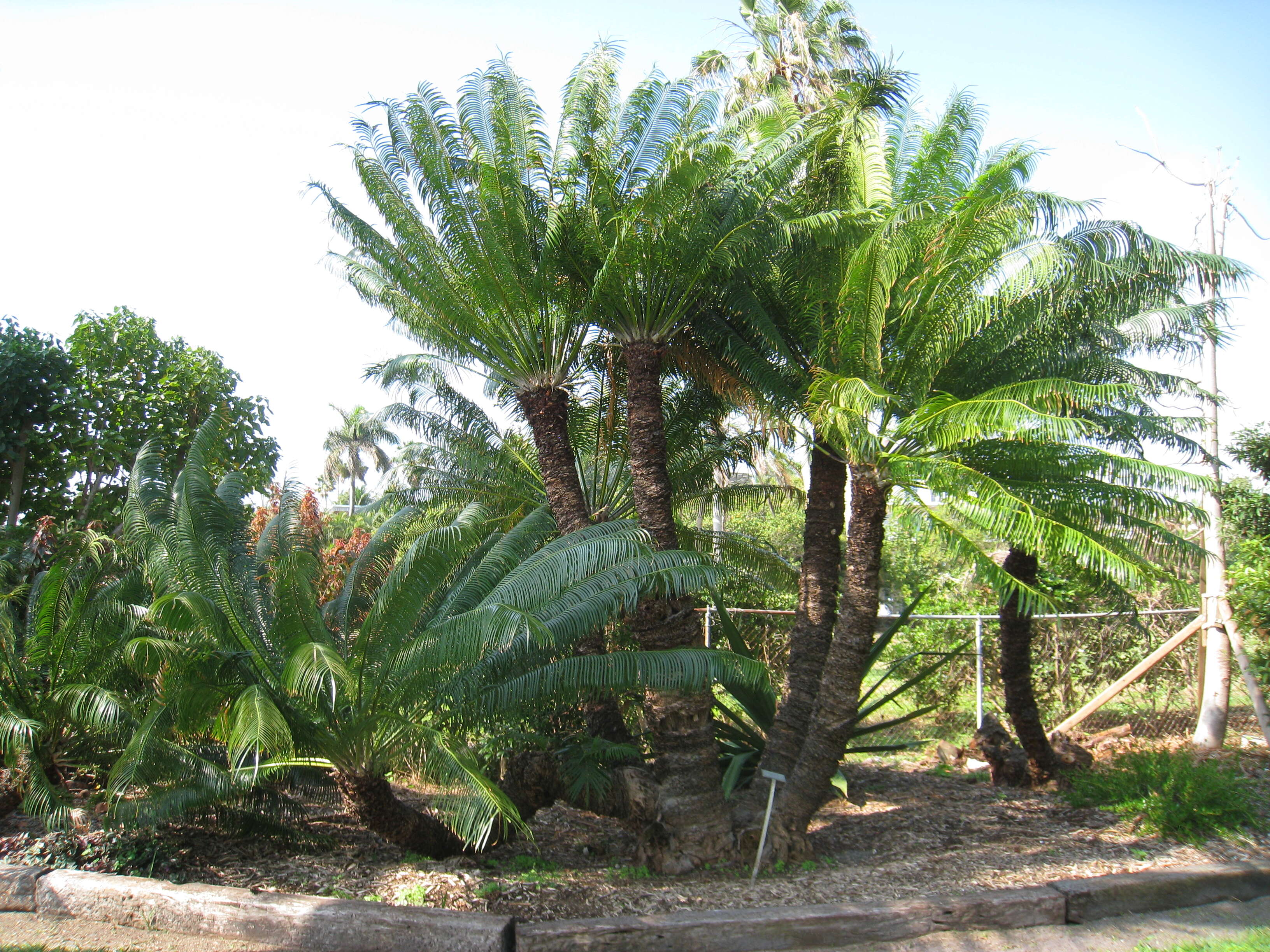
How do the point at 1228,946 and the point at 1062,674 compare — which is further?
the point at 1062,674

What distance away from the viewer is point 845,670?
6.55 m

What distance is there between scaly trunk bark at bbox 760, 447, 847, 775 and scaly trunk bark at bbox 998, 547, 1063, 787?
232 cm

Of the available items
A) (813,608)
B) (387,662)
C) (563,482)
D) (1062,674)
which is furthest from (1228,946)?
(1062,674)

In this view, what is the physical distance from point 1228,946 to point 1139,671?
466 centimetres

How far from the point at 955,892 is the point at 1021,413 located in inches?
122

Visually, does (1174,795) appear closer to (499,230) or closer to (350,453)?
(499,230)

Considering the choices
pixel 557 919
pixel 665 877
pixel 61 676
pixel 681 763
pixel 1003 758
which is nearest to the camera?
pixel 557 919

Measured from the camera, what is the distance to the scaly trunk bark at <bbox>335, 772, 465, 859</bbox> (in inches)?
228

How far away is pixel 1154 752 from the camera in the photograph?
785cm

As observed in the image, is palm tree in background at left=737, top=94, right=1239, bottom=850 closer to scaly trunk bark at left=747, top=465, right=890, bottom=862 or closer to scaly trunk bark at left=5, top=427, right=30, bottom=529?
scaly trunk bark at left=747, top=465, right=890, bottom=862

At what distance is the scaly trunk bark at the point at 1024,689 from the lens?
8617 millimetres

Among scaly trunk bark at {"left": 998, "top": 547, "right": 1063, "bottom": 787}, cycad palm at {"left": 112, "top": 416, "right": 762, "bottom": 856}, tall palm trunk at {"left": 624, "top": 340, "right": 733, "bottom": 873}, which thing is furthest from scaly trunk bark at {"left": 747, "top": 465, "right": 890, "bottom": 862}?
scaly trunk bark at {"left": 998, "top": 547, "right": 1063, "bottom": 787}

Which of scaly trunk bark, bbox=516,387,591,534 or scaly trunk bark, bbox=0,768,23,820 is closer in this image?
scaly trunk bark, bbox=0,768,23,820

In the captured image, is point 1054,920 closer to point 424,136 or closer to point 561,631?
point 561,631
